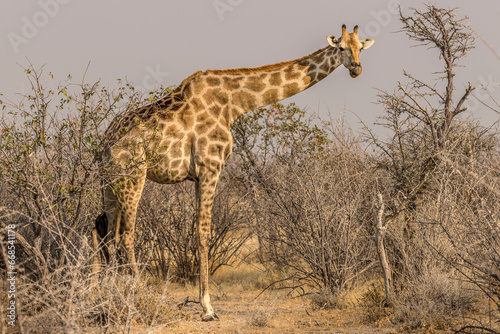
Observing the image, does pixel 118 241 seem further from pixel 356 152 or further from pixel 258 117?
pixel 356 152

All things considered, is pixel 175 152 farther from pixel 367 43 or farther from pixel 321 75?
pixel 367 43

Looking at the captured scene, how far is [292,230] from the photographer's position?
7.23m

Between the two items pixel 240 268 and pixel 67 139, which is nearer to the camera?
pixel 67 139

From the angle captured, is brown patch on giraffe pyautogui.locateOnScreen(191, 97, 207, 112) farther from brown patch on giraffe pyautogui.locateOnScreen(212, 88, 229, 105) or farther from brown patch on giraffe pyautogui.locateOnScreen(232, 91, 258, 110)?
brown patch on giraffe pyautogui.locateOnScreen(232, 91, 258, 110)

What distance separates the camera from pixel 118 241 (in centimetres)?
655

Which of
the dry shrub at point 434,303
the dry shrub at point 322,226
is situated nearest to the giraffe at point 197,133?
the dry shrub at point 322,226

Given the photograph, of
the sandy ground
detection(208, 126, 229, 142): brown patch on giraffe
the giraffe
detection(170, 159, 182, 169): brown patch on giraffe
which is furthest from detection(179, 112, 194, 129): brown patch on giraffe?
the sandy ground

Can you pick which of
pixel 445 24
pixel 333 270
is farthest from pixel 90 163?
pixel 445 24

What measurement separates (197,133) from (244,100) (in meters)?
0.84

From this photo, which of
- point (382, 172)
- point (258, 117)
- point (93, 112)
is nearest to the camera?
point (93, 112)

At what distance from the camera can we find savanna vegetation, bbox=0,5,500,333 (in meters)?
5.06

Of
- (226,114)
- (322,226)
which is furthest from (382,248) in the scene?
(226,114)

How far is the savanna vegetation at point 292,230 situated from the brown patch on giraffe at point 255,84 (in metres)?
1.24

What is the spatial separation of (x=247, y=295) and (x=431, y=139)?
3629 millimetres
